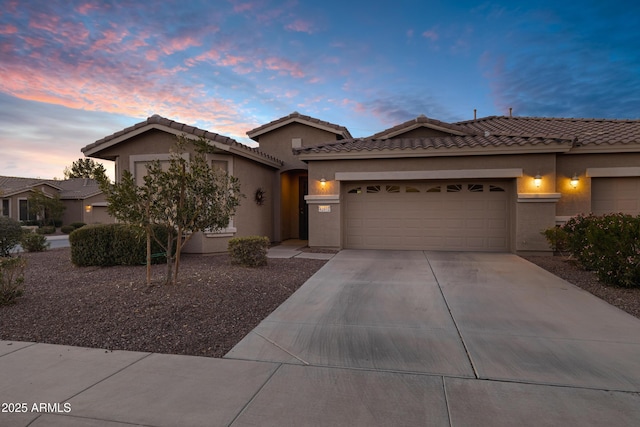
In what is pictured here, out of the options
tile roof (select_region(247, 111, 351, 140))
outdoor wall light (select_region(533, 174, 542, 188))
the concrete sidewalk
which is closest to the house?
outdoor wall light (select_region(533, 174, 542, 188))

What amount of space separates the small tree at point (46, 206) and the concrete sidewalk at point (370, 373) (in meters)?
29.1

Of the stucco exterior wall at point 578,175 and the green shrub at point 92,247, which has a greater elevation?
the stucco exterior wall at point 578,175

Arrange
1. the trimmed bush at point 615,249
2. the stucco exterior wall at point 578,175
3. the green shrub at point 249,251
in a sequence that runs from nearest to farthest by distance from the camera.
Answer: the trimmed bush at point 615,249, the green shrub at point 249,251, the stucco exterior wall at point 578,175

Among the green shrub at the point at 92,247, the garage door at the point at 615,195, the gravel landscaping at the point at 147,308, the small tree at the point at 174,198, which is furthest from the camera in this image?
the garage door at the point at 615,195

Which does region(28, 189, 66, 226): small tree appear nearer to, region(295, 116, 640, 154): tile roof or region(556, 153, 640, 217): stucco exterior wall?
region(295, 116, 640, 154): tile roof

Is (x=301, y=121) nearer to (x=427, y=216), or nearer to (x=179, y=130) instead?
(x=179, y=130)

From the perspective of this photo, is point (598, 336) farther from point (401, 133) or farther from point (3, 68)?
point (3, 68)

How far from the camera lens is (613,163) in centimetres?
1070

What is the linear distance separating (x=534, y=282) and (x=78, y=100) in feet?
50.4

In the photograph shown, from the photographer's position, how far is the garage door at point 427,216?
1135 cm

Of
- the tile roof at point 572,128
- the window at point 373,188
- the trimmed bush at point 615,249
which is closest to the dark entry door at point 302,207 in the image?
the window at point 373,188

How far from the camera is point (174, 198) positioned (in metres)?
6.01

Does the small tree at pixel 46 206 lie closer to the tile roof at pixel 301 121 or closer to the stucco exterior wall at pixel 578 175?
the tile roof at pixel 301 121

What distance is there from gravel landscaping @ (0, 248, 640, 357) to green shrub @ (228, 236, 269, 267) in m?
0.25
